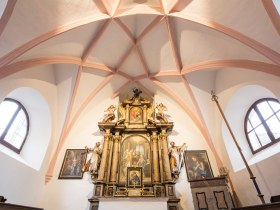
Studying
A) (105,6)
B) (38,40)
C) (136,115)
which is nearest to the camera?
(38,40)

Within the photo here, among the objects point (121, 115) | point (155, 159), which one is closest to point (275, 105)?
point (155, 159)

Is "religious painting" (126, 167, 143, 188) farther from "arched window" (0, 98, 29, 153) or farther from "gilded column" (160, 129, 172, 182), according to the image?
"arched window" (0, 98, 29, 153)

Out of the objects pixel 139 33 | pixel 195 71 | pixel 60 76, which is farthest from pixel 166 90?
pixel 60 76

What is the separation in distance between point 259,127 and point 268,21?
406 cm

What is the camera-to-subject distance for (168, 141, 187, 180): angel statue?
26.2 feet

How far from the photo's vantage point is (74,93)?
9.05 meters

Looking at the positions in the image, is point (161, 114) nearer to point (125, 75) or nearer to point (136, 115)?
point (136, 115)

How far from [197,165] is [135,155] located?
279cm

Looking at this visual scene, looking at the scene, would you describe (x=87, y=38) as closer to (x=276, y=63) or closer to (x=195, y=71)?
(x=195, y=71)

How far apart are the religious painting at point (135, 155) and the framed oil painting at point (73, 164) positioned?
1792 millimetres

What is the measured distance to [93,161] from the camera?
848cm

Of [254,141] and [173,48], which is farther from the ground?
[173,48]

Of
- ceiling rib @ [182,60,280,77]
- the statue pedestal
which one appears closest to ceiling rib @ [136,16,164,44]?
ceiling rib @ [182,60,280,77]

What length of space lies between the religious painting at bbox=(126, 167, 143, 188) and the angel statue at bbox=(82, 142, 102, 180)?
141 centimetres
